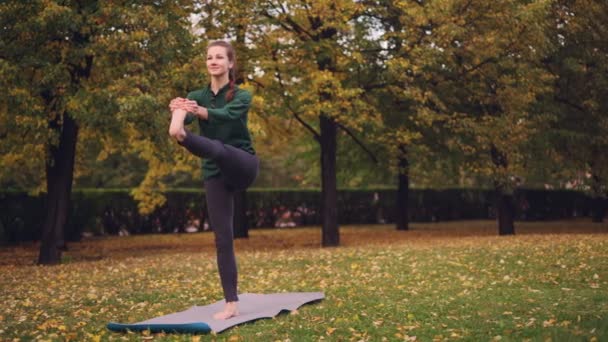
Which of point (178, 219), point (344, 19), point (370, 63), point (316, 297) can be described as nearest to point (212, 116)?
point (316, 297)

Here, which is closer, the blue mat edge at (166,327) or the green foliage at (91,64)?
the blue mat edge at (166,327)

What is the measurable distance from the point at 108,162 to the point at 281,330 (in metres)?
39.0

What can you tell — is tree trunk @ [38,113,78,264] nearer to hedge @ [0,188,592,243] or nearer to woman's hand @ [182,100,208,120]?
hedge @ [0,188,592,243]

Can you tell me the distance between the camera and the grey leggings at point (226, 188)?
6.33 m

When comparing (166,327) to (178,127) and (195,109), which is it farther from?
(195,109)

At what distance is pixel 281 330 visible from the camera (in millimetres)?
6531

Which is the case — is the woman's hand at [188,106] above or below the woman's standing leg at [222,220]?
above

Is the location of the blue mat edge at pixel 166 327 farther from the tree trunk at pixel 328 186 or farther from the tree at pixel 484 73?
the tree trunk at pixel 328 186

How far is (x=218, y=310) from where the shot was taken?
769 centimetres

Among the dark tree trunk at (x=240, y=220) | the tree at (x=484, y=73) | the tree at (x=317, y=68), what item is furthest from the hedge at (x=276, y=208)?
the tree at (x=484, y=73)

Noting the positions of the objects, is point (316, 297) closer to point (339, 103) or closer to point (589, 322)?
point (589, 322)

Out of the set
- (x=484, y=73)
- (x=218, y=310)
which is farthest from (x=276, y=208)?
(x=218, y=310)

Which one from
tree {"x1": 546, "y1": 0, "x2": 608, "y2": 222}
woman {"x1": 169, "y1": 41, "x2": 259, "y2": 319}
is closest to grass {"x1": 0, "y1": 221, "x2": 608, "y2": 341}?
woman {"x1": 169, "y1": 41, "x2": 259, "y2": 319}

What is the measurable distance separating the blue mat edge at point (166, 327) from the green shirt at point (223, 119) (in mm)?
1411
